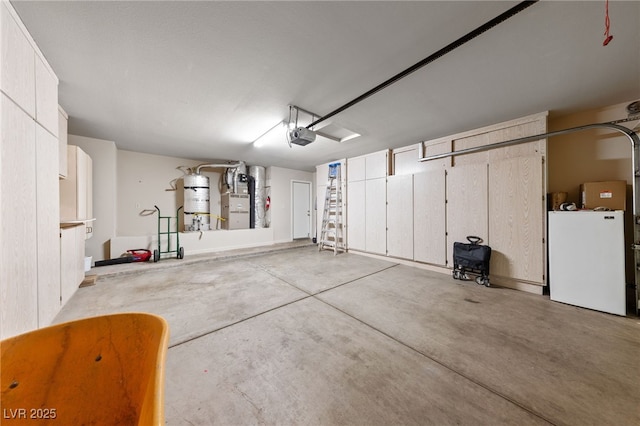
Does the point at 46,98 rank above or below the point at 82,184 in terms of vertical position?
above

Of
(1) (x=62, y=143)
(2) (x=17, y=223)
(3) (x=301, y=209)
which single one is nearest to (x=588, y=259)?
A: (2) (x=17, y=223)

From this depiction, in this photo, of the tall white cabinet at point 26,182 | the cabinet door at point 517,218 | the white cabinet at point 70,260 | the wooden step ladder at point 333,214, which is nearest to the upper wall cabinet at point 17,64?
the tall white cabinet at point 26,182

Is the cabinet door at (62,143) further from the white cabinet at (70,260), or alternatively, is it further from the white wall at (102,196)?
the white wall at (102,196)

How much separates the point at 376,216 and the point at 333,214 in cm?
143

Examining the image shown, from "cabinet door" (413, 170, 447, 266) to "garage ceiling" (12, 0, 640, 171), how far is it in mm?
1114

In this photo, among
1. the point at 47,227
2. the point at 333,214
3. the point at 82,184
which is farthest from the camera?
the point at 333,214

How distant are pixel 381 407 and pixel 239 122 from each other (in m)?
3.71

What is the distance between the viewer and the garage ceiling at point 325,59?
1.49 m

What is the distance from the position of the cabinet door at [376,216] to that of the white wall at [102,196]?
5.42 metres

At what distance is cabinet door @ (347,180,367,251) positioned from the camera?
5.18 m

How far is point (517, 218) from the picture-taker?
9.99ft

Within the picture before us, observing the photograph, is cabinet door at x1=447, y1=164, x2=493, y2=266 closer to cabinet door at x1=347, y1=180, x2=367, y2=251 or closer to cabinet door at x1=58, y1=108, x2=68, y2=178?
cabinet door at x1=347, y1=180, x2=367, y2=251

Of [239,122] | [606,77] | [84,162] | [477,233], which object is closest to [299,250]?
[239,122]

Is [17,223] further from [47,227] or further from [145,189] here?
[145,189]
